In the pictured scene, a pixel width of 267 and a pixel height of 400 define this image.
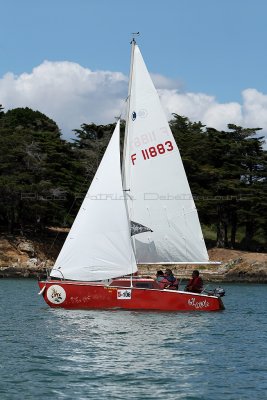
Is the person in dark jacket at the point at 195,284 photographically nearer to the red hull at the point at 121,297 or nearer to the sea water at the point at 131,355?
the red hull at the point at 121,297

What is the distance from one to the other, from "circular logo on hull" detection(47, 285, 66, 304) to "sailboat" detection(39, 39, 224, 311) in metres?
0.04

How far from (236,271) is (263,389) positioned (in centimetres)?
5072

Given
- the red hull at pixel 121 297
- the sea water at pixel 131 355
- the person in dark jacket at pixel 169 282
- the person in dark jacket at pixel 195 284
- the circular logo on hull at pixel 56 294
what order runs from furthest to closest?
the circular logo on hull at pixel 56 294, the person in dark jacket at pixel 195 284, the person in dark jacket at pixel 169 282, the red hull at pixel 121 297, the sea water at pixel 131 355

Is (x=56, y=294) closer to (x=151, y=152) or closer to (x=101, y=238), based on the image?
(x=101, y=238)

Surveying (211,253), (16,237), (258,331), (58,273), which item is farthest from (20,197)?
(258,331)

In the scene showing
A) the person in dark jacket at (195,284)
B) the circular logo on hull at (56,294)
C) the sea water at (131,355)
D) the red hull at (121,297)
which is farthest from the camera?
the circular logo on hull at (56,294)

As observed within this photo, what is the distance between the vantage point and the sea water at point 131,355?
1744cm

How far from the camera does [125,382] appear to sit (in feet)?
59.1

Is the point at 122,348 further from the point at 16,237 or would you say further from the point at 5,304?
the point at 16,237

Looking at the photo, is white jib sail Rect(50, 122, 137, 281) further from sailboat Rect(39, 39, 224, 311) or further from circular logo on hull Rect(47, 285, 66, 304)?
circular logo on hull Rect(47, 285, 66, 304)

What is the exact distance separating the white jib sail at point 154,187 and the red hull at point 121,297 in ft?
6.06

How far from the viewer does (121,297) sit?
101 ft

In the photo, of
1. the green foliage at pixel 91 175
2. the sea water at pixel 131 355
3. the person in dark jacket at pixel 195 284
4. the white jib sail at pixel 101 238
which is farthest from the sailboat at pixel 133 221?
the green foliage at pixel 91 175

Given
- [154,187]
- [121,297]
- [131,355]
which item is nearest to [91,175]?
[154,187]
